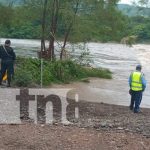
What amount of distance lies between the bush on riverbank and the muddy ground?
5290 millimetres

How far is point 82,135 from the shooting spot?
10.5 meters

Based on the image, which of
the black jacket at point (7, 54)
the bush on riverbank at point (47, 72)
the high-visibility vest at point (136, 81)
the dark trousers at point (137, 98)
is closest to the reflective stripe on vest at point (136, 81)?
the high-visibility vest at point (136, 81)

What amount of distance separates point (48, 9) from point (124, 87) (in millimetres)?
7344

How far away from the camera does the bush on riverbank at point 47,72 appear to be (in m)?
18.2

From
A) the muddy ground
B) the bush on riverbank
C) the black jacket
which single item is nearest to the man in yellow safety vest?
the muddy ground

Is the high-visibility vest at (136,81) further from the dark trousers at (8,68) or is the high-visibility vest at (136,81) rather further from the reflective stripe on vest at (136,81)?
the dark trousers at (8,68)

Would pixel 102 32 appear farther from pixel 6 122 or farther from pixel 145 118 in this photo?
pixel 6 122

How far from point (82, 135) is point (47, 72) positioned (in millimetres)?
11508

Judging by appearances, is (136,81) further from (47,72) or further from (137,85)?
Answer: (47,72)

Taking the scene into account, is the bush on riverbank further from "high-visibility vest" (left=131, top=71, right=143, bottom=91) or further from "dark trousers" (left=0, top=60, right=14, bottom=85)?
"high-visibility vest" (left=131, top=71, right=143, bottom=91)

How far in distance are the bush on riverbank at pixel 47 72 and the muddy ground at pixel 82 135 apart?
5.29 m

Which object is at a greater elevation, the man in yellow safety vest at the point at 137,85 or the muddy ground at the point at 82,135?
the man in yellow safety vest at the point at 137,85

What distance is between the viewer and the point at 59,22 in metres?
29.9

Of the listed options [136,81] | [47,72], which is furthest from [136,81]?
[47,72]
